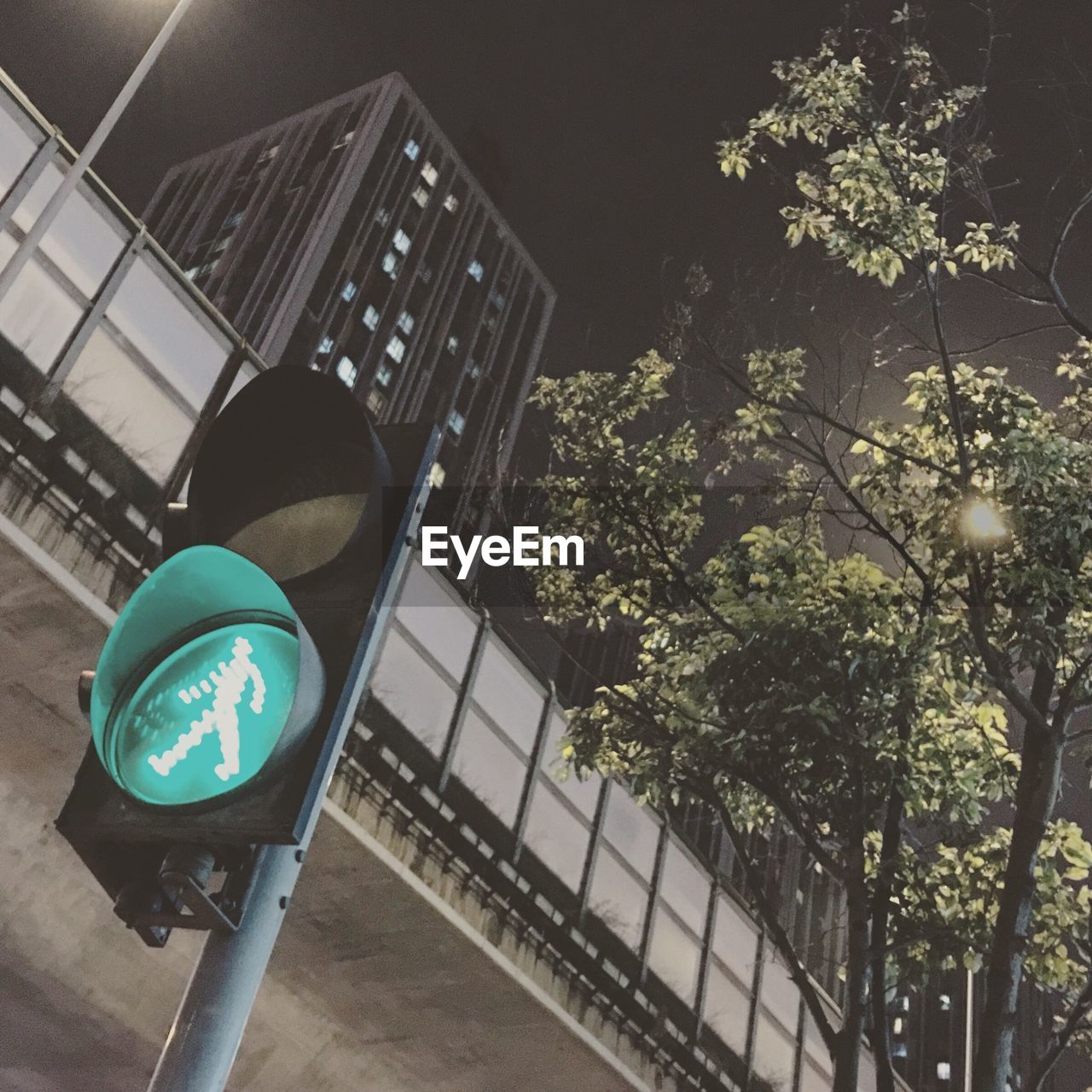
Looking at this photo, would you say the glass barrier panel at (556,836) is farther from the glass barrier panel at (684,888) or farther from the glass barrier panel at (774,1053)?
the glass barrier panel at (774,1053)

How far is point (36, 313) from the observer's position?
835 cm

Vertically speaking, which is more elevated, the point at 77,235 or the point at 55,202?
the point at 55,202

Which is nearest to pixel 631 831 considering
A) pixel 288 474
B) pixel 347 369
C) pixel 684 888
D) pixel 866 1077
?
pixel 684 888

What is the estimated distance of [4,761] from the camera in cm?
868

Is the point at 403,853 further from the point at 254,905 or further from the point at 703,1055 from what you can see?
the point at 254,905

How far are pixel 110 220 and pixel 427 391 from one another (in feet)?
234

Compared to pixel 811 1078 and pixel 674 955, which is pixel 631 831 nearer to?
pixel 674 955

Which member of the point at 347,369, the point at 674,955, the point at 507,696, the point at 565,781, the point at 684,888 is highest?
the point at 507,696

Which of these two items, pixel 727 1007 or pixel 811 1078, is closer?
pixel 727 1007

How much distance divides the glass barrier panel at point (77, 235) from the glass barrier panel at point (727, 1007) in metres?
10.0

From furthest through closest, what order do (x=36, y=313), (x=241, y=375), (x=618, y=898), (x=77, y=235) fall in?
(x=618, y=898)
(x=241, y=375)
(x=77, y=235)
(x=36, y=313)

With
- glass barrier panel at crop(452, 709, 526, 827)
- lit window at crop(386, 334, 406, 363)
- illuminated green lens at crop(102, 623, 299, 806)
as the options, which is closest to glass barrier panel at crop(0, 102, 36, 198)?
glass barrier panel at crop(452, 709, 526, 827)

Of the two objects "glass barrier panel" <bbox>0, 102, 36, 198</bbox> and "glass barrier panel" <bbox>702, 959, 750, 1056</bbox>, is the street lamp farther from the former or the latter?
"glass barrier panel" <bbox>702, 959, 750, 1056</bbox>

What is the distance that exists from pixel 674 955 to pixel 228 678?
11653 mm
